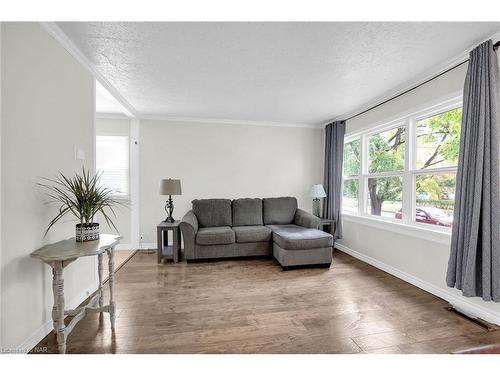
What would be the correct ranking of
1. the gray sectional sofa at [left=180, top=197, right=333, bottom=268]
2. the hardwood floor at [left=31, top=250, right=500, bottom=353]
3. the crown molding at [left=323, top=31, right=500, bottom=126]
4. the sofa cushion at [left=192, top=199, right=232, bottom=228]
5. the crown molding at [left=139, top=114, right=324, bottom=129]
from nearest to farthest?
the hardwood floor at [left=31, top=250, right=500, bottom=353]
the crown molding at [left=323, top=31, right=500, bottom=126]
the gray sectional sofa at [left=180, top=197, right=333, bottom=268]
the sofa cushion at [left=192, top=199, right=232, bottom=228]
the crown molding at [left=139, top=114, right=324, bottom=129]

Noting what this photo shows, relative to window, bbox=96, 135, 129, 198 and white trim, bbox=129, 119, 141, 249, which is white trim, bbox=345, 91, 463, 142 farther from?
window, bbox=96, 135, 129, 198

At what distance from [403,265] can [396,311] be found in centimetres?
95

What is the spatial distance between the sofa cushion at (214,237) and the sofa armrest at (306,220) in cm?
130

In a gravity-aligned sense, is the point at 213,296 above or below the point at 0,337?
below

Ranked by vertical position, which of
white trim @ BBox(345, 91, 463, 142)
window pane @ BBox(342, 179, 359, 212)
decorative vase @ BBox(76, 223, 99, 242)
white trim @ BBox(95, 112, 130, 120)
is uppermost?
white trim @ BBox(95, 112, 130, 120)

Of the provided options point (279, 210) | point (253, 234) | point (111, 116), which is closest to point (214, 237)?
point (253, 234)

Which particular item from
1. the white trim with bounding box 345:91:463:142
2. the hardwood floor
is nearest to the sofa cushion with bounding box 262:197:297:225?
the hardwood floor

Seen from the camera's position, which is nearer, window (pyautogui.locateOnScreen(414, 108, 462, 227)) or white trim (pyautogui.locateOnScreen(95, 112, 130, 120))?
window (pyautogui.locateOnScreen(414, 108, 462, 227))

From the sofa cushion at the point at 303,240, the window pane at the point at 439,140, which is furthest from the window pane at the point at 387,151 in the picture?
the sofa cushion at the point at 303,240

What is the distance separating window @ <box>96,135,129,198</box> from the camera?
4.13 meters

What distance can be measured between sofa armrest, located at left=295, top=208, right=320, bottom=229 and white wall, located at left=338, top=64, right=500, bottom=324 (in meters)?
0.67
